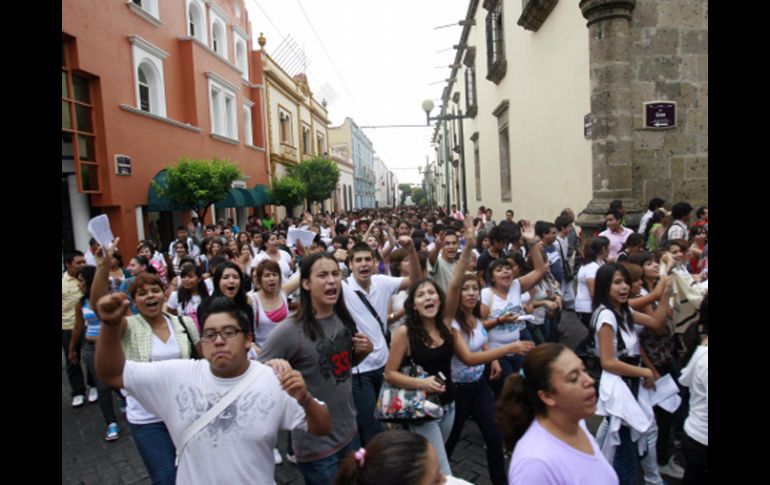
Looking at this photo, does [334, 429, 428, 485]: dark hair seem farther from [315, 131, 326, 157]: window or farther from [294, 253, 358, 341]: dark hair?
[315, 131, 326, 157]: window

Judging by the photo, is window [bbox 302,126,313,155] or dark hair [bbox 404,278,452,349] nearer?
dark hair [bbox 404,278,452,349]

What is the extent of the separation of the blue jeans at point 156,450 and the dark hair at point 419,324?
158 cm

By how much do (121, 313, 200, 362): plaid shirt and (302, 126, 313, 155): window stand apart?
31707 millimetres

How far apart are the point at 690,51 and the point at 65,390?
33.0ft

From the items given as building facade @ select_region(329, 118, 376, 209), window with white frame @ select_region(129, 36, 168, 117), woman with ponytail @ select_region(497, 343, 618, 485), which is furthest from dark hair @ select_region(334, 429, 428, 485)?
building facade @ select_region(329, 118, 376, 209)

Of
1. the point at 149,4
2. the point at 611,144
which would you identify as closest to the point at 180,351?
the point at 611,144

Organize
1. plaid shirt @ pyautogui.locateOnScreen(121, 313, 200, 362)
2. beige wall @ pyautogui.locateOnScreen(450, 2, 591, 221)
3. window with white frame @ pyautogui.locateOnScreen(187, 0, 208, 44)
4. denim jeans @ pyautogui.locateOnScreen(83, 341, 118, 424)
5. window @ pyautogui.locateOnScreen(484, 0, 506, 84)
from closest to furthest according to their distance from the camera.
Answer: plaid shirt @ pyautogui.locateOnScreen(121, 313, 200, 362), denim jeans @ pyautogui.locateOnScreen(83, 341, 118, 424), beige wall @ pyautogui.locateOnScreen(450, 2, 591, 221), window @ pyautogui.locateOnScreen(484, 0, 506, 84), window with white frame @ pyautogui.locateOnScreen(187, 0, 208, 44)

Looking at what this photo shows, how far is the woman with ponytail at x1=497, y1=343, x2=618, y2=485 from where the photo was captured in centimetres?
192

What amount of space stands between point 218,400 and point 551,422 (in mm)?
1426

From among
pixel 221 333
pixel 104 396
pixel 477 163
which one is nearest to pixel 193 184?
pixel 104 396

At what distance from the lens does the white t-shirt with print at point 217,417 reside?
218cm

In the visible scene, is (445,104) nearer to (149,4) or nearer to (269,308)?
(149,4)

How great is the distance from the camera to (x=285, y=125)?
3000 cm

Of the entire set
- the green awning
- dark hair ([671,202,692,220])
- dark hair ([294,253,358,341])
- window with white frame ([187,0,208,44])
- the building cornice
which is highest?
window with white frame ([187,0,208,44])
